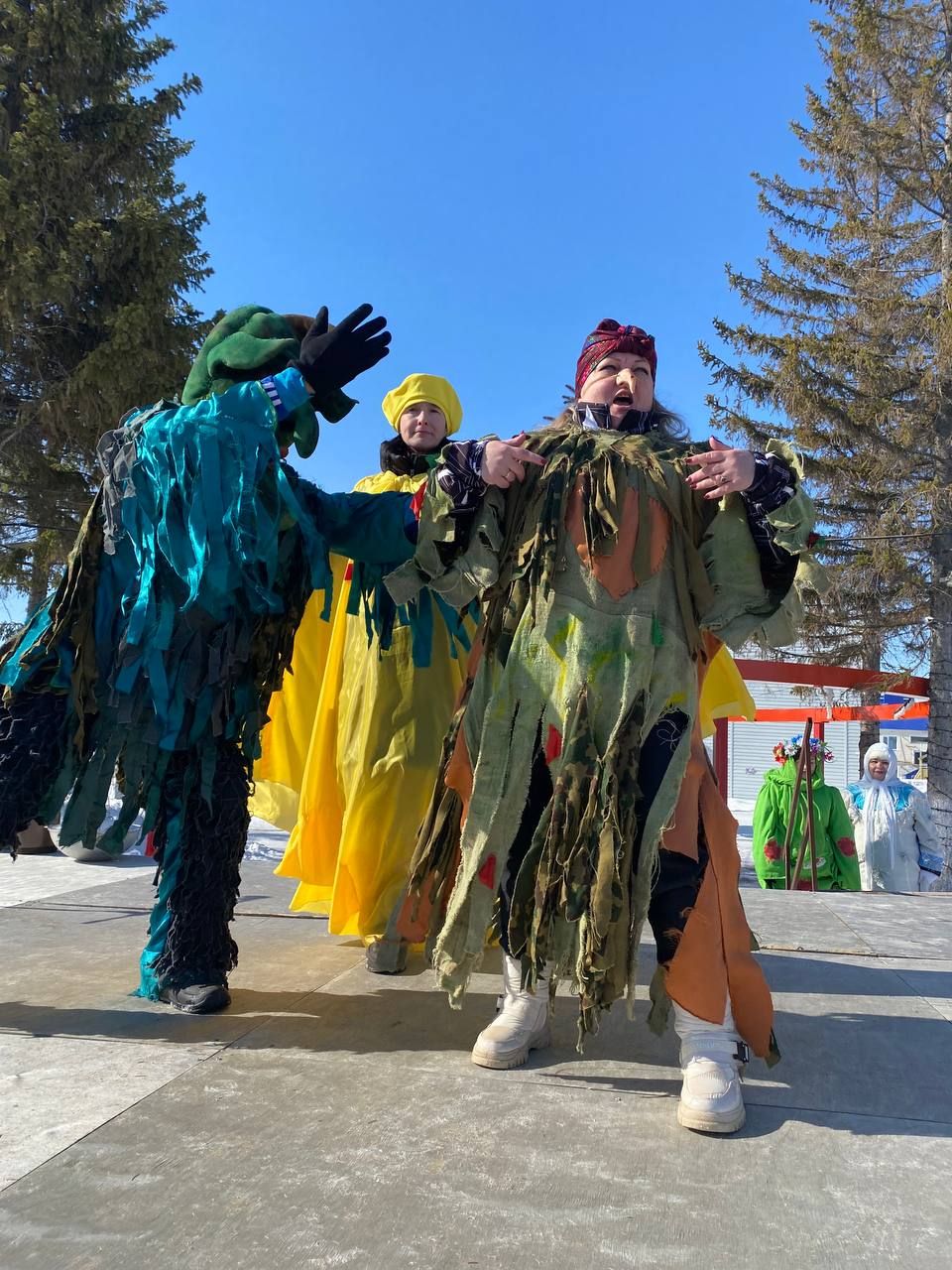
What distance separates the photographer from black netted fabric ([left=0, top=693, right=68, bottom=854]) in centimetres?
207

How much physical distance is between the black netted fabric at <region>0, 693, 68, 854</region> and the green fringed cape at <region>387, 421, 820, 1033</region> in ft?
2.86

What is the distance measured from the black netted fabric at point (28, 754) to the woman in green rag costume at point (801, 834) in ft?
19.6

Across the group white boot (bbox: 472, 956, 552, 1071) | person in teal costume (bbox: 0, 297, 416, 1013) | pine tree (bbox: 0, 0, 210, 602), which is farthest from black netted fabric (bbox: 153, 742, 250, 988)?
pine tree (bbox: 0, 0, 210, 602)

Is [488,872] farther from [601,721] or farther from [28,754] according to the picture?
[28,754]

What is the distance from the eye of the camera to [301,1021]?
2232mm

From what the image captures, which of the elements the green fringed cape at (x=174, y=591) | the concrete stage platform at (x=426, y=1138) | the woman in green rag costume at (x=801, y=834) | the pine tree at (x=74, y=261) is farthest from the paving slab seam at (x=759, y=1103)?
the pine tree at (x=74, y=261)

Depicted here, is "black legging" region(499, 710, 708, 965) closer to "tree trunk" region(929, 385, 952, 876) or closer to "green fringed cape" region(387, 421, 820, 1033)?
"green fringed cape" region(387, 421, 820, 1033)

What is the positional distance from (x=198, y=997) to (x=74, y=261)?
32.4 feet

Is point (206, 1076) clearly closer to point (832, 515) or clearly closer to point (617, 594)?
point (617, 594)

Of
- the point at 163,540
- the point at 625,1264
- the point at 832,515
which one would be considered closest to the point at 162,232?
the point at 832,515

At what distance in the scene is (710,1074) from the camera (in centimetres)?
171

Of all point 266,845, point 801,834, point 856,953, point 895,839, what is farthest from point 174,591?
point 895,839

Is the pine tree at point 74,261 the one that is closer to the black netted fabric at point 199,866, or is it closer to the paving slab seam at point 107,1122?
the black netted fabric at point 199,866

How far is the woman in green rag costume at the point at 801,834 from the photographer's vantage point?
277 inches
